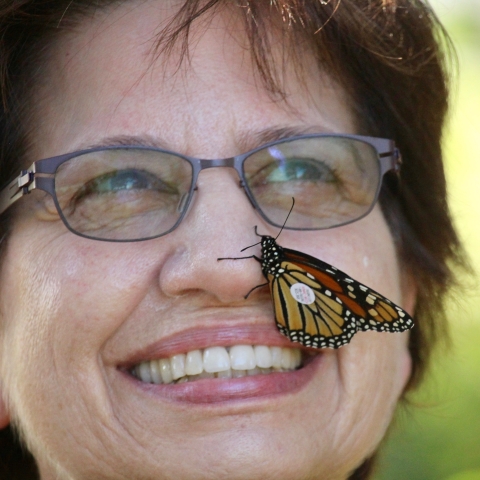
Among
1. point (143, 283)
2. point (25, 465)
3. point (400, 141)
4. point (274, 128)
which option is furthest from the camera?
point (25, 465)

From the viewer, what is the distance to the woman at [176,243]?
2275 millimetres

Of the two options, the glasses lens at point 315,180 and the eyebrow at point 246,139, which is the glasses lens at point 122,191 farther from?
the glasses lens at point 315,180

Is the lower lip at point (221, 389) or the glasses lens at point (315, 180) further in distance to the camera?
the glasses lens at point (315, 180)

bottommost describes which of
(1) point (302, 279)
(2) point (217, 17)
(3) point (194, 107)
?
(1) point (302, 279)

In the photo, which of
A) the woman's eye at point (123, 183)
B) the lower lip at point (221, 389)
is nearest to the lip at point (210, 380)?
the lower lip at point (221, 389)

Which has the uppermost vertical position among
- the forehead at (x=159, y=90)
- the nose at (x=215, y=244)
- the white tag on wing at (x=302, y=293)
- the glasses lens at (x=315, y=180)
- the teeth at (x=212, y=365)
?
the forehead at (x=159, y=90)

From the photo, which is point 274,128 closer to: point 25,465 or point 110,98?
point 110,98

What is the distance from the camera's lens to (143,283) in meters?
2.29

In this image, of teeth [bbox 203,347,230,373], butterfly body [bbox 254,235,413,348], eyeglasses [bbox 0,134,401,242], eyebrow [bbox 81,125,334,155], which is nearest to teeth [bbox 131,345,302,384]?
teeth [bbox 203,347,230,373]

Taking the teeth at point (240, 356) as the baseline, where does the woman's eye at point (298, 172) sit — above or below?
above

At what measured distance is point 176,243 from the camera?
2.31 meters

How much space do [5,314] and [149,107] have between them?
80 centimetres

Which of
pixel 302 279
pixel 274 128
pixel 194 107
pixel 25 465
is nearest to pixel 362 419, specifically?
pixel 302 279

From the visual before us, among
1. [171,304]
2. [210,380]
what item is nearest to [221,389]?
[210,380]
